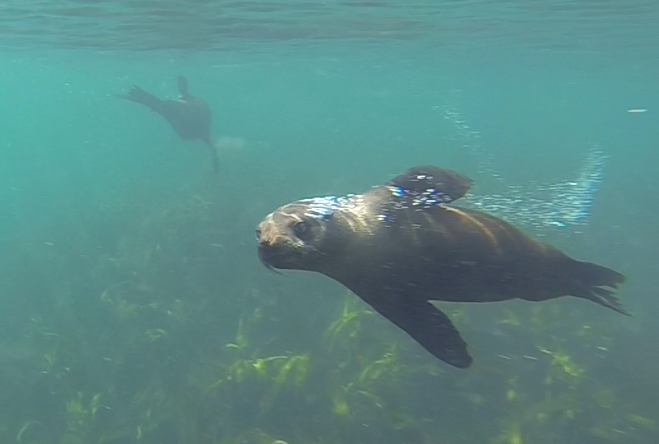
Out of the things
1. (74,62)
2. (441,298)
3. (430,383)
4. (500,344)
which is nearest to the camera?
(441,298)

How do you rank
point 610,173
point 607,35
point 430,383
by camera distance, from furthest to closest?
point 610,173, point 607,35, point 430,383

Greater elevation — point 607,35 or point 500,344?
point 607,35

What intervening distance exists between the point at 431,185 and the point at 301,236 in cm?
103

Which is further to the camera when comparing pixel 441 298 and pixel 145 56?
pixel 145 56

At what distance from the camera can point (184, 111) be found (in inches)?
687

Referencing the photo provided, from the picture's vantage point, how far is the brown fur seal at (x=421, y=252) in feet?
10.3

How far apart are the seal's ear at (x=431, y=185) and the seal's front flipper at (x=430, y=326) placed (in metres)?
0.66

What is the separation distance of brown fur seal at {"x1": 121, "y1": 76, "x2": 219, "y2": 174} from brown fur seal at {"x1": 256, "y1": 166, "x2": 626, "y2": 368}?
48.1 ft

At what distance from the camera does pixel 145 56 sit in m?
31.1

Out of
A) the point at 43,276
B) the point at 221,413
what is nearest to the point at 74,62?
the point at 43,276

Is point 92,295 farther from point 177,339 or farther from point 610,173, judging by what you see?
point 610,173

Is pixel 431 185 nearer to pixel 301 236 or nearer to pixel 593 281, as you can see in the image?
pixel 301 236

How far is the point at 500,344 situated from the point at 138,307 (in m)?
7.98

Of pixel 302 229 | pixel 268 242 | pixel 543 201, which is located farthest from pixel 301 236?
pixel 543 201
